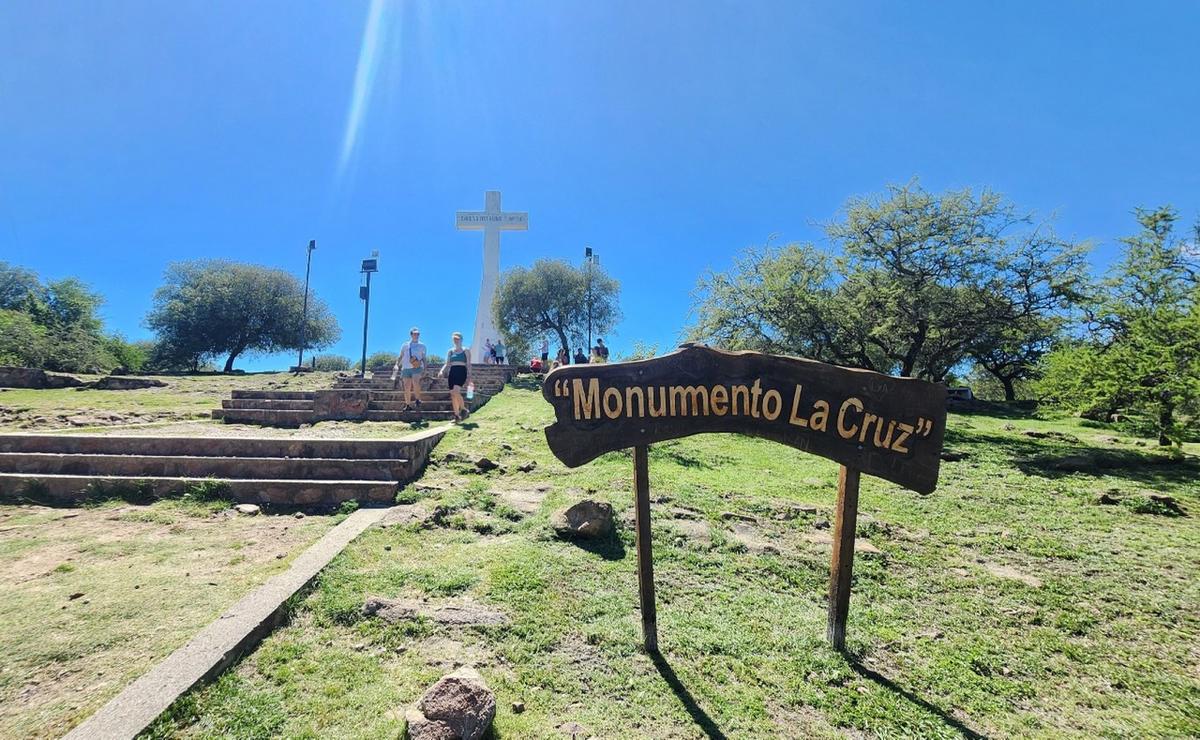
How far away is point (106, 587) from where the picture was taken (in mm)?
3639

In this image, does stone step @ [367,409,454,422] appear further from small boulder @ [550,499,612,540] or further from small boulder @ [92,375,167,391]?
small boulder @ [92,375,167,391]

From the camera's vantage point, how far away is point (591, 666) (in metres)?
3.00

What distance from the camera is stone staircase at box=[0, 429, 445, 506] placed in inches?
234

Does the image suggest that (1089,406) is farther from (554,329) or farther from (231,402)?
(554,329)

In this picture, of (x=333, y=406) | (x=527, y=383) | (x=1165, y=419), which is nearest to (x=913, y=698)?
(x=333, y=406)

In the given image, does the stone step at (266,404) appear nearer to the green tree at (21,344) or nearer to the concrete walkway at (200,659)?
the concrete walkway at (200,659)

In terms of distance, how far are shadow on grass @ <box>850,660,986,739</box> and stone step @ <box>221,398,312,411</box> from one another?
11.6m

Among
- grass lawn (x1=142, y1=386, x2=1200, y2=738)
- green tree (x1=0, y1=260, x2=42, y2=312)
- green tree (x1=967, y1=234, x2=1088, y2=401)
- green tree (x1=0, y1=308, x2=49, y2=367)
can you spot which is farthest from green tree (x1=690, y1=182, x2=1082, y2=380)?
green tree (x1=0, y1=260, x2=42, y2=312)

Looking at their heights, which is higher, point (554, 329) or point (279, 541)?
point (554, 329)

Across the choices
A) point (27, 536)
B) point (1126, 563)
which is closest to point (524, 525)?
point (27, 536)

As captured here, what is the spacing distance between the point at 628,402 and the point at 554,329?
3017 centimetres

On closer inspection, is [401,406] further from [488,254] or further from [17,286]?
[17,286]

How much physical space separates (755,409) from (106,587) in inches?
187

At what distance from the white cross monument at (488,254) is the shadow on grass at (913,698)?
32.2 metres
